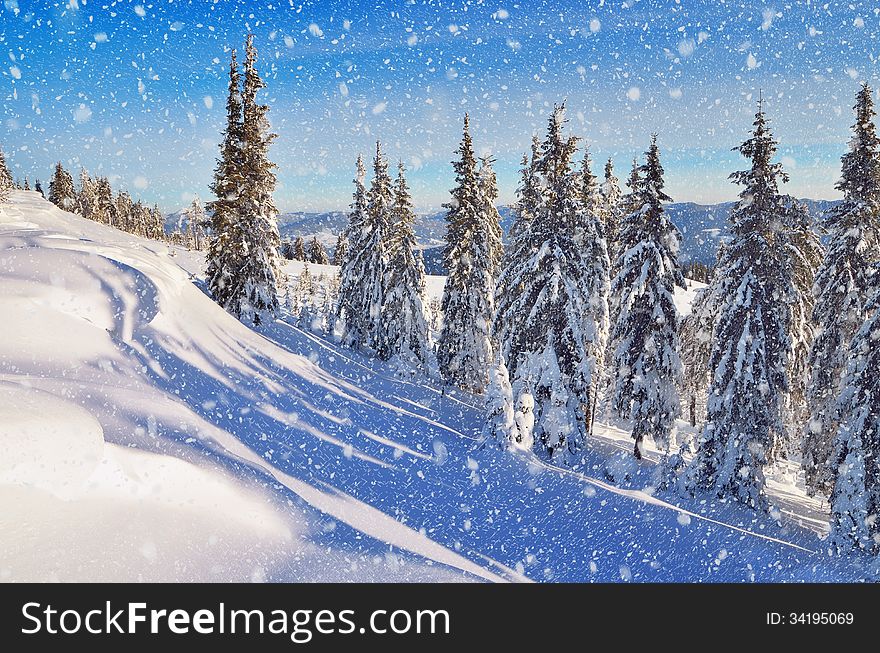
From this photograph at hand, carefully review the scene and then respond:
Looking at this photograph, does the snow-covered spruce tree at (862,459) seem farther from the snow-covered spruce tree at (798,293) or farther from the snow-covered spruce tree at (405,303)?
the snow-covered spruce tree at (405,303)

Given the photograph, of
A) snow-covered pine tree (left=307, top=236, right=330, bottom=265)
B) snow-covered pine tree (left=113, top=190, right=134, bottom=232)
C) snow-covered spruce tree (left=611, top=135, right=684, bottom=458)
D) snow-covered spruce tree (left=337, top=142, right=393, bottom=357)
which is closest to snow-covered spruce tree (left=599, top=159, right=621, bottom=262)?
snow-covered spruce tree (left=611, top=135, right=684, bottom=458)

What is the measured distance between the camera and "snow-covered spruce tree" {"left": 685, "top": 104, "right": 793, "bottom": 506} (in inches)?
618

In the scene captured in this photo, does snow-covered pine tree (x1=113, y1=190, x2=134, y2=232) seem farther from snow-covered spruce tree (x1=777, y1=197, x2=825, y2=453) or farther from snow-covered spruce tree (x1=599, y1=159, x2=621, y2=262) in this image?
snow-covered spruce tree (x1=777, y1=197, x2=825, y2=453)

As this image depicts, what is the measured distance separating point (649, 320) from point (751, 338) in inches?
178

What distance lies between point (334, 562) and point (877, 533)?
15.3 metres

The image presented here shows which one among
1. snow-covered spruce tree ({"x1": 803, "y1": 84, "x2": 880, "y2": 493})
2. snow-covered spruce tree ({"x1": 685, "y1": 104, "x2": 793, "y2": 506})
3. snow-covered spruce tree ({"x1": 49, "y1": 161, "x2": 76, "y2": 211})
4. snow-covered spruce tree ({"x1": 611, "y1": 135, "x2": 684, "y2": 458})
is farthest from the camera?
snow-covered spruce tree ({"x1": 49, "y1": 161, "x2": 76, "y2": 211})

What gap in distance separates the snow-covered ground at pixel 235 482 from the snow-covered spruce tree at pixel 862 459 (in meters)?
1.44

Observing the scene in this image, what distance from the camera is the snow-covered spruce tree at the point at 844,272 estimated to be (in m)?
16.5

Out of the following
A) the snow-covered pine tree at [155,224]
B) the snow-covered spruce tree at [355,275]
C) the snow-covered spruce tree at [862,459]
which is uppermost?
the snow-covered pine tree at [155,224]

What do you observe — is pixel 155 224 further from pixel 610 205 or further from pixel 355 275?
pixel 610 205

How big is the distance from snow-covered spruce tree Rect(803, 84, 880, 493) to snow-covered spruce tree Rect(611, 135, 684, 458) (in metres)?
4.85

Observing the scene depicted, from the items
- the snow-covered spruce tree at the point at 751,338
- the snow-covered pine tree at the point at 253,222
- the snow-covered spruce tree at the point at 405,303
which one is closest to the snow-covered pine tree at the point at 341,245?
the snow-covered spruce tree at the point at 405,303

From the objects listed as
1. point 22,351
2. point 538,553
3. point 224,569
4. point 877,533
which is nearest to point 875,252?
point 877,533

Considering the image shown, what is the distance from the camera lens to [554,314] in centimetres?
1905
